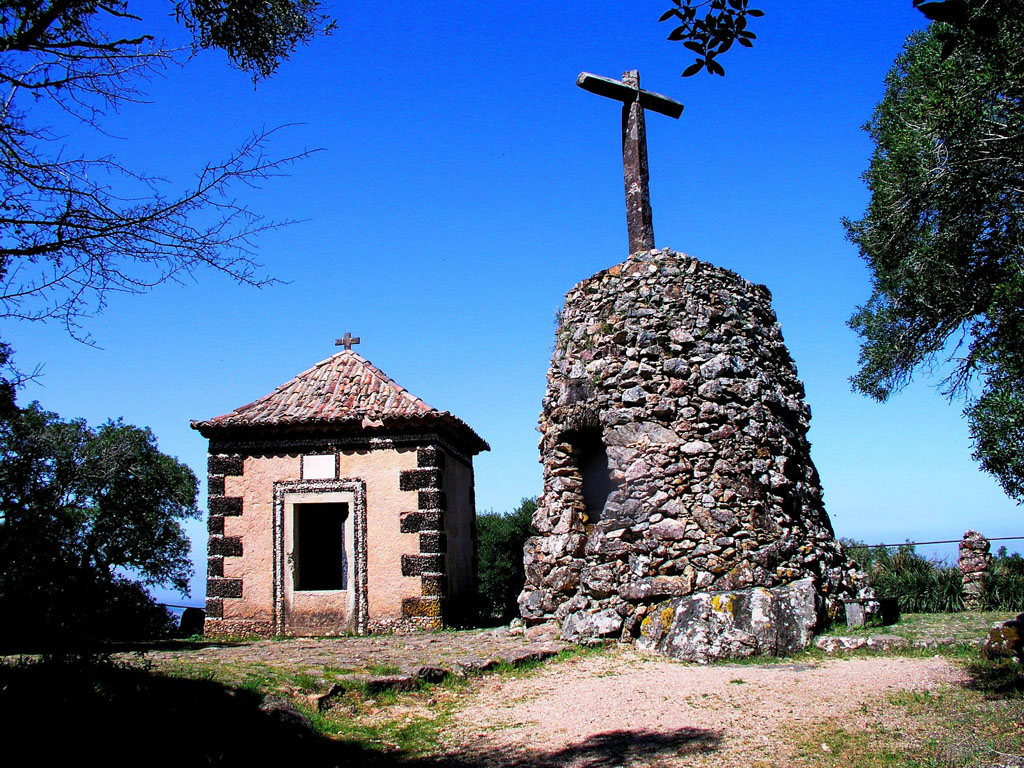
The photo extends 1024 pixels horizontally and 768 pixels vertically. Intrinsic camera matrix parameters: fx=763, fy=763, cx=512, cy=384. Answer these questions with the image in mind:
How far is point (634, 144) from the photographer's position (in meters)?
10.2

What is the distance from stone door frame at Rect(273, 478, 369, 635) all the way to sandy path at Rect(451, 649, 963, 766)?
472 centimetres

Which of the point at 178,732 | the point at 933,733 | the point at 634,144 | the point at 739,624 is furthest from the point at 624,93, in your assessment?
the point at 178,732

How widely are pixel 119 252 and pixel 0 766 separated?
3046mm

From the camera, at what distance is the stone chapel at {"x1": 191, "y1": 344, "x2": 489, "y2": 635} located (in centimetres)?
1145

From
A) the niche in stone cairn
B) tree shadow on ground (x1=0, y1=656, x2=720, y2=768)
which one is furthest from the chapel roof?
tree shadow on ground (x1=0, y1=656, x2=720, y2=768)

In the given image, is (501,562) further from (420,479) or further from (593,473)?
(593,473)

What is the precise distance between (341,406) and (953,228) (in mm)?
10149

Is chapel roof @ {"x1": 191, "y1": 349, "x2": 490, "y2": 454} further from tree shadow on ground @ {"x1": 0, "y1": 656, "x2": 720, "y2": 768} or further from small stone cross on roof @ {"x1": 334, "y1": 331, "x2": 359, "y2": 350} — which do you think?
tree shadow on ground @ {"x1": 0, "y1": 656, "x2": 720, "y2": 768}

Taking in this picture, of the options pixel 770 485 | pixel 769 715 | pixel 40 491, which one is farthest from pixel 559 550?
pixel 40 491

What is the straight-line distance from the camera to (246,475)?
12.1 m

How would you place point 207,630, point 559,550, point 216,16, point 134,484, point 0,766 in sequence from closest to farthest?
1. point 0,766
2. point 216,16
3. point 559,550
4. point 207,630
5. point 134,484

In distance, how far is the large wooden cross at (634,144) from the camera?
1020 centimetres

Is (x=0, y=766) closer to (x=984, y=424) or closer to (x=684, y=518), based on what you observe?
(x=684, y=518)

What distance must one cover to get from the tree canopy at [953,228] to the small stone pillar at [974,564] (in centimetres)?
112
